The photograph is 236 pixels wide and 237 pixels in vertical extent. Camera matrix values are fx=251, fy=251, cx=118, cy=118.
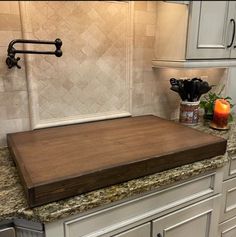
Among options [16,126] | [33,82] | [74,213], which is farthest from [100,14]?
[74,213]

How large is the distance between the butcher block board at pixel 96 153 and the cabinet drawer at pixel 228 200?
270 millimetres

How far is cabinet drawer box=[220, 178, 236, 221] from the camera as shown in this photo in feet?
4.16

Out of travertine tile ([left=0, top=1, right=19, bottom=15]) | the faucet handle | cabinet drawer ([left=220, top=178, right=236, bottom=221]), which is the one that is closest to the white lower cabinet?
cabinet drawer ([left=220, top=178, right=236, bottom=221])

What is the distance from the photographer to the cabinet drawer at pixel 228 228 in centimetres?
135

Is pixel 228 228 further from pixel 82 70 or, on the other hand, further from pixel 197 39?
pixel 82 70

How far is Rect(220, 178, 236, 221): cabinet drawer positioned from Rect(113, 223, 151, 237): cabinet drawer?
1.71 ft

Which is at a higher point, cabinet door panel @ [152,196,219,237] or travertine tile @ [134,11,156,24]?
travertine tile @ [134,11,156,24]

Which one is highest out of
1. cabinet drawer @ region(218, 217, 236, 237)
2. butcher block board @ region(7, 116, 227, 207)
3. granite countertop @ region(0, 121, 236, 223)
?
butcher block board @ region(7, 116, 227, 207)

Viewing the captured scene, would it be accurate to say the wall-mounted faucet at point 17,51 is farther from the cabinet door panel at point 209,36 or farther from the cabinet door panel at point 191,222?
the cabinet door panel at point 191,222

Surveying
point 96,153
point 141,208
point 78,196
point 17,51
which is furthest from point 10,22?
point 141,208

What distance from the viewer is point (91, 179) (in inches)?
31.1

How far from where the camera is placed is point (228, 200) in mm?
1314

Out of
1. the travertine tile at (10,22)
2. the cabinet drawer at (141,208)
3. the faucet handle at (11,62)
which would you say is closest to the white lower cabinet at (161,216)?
the cabinet drawer at (141,208)

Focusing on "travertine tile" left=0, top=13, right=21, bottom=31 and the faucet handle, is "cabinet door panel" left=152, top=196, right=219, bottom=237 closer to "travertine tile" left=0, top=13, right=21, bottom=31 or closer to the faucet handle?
the faucet handle
